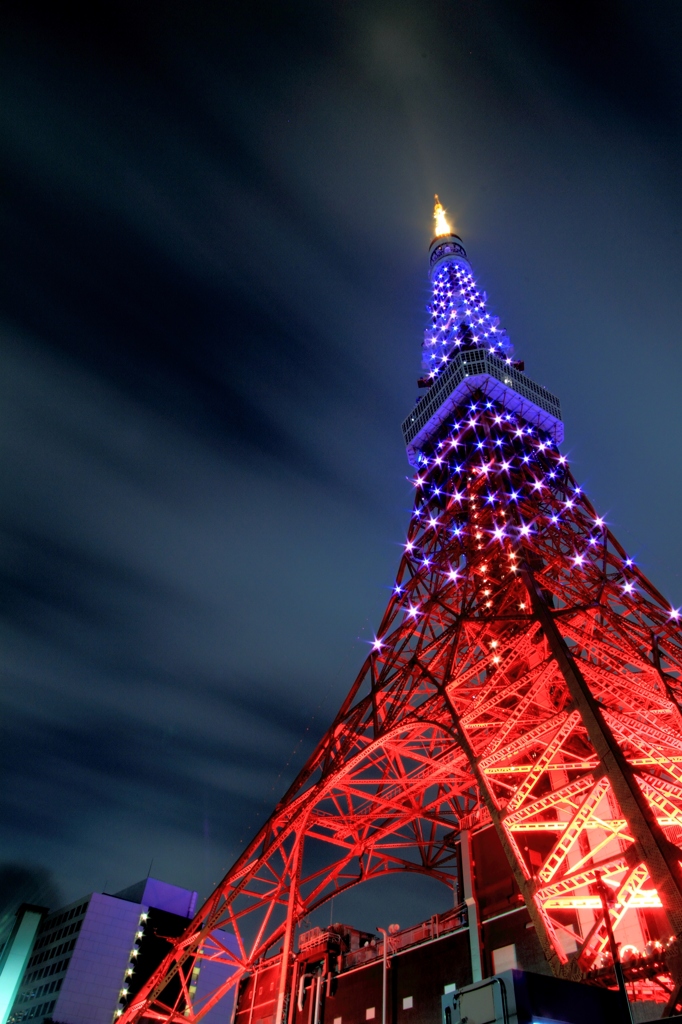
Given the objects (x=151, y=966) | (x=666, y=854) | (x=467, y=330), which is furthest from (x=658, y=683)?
(x=151, y=966)

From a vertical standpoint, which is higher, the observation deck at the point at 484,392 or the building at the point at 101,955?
the observation deck at the point at 484,392

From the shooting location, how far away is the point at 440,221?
191 ft

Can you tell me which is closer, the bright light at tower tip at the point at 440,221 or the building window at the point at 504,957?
the building window at the point at 504,957

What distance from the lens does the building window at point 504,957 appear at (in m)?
19.8

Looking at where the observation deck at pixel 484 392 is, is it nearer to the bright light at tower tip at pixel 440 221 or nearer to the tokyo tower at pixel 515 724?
the tokyo tower at pixel 515 724

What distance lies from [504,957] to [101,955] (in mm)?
59924

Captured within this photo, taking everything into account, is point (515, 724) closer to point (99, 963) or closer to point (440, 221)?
point (440, 221)

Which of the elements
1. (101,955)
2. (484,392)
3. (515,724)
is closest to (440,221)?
(484,392)

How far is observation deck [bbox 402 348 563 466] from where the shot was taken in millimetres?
37344

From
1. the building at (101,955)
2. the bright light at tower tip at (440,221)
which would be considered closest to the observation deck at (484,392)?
the bright light at tower tip at (440,221)

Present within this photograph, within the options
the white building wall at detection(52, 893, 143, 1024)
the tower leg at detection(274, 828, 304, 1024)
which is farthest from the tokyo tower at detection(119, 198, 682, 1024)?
the white building wall at detection(52, 893, 143, 1024)

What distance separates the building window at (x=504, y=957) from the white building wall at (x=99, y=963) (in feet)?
189

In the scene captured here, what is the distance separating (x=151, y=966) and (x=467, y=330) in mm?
65907

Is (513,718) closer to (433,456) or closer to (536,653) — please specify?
(536,653)
